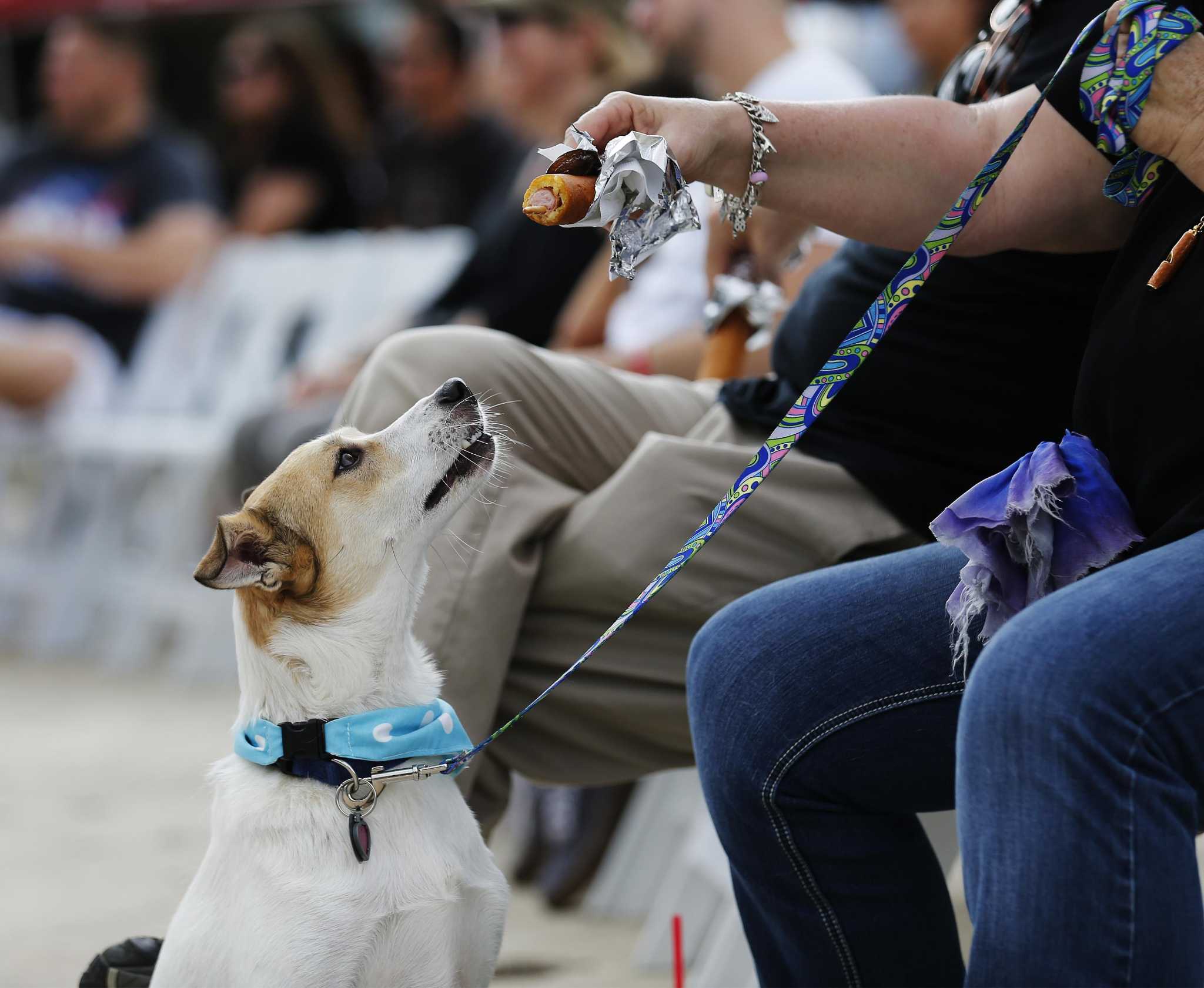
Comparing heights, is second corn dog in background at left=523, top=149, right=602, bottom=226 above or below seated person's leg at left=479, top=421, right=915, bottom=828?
above

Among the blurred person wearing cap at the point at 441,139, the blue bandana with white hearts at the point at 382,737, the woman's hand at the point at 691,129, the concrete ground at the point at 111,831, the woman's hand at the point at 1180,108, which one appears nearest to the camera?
the woman's hand at the point at 1180,108

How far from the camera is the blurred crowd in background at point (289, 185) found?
4.22 meters

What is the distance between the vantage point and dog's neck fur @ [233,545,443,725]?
1708 mm

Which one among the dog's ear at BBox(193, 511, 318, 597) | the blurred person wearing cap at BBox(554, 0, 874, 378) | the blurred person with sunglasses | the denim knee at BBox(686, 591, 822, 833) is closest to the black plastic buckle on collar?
the dog's ear at BBox(193, 511, 318, 597)

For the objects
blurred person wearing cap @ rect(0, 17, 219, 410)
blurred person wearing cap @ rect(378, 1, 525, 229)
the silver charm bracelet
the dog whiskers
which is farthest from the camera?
blurred person wearing cap @ rect(0, 17, 219, 410)

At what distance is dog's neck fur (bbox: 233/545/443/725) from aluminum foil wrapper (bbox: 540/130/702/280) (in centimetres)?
62

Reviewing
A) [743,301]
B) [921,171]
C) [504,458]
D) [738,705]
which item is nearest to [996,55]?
[921,171]

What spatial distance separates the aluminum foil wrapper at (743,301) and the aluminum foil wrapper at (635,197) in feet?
3.36

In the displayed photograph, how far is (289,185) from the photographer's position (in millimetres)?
6203

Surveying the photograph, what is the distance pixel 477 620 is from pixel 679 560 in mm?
436

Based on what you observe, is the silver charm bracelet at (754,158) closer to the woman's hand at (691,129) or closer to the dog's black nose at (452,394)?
the woman's hand at (691,129)

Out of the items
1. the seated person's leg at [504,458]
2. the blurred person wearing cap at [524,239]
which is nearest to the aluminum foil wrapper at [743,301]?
the seated person's leg at [504,458]

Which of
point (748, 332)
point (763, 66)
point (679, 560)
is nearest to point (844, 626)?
point (679, 560)

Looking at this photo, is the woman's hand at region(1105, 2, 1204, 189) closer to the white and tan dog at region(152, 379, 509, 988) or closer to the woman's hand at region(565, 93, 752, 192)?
the woman's hand at region(565, 93, 752, 192)
